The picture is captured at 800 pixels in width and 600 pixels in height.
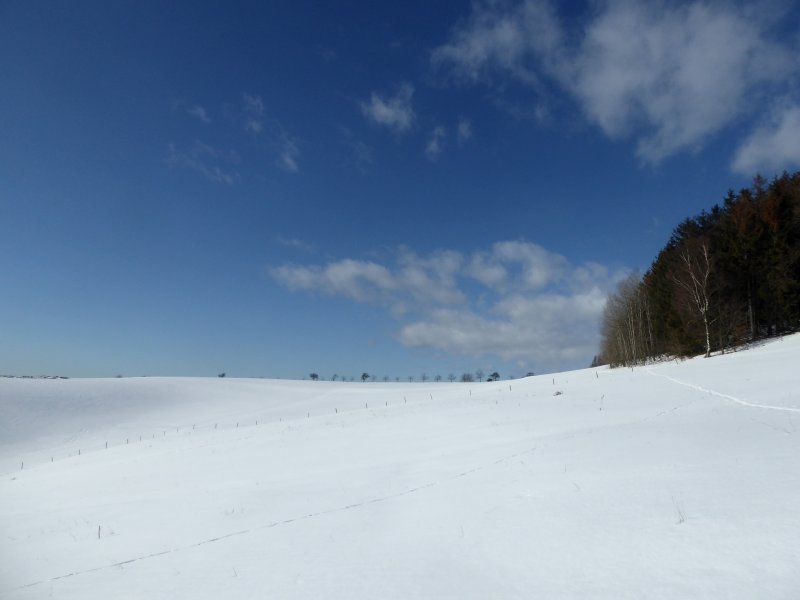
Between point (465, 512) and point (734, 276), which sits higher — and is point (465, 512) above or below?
below

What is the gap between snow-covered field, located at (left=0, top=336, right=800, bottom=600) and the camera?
348 centimetres

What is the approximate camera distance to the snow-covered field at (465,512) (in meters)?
3.48

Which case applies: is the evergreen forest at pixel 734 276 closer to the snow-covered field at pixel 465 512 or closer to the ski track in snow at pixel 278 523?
the snow-covered field at pixel 465 512

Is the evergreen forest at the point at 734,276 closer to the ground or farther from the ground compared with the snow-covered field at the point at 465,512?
farther from the ground

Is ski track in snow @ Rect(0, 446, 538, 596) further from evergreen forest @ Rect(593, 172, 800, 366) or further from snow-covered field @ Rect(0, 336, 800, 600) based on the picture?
evergreen forest @ Rect(593, 172, 800, 366)

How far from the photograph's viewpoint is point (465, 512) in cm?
527

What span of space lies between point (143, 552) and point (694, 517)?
21.1 feet

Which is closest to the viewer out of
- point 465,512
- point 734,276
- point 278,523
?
point 465,512

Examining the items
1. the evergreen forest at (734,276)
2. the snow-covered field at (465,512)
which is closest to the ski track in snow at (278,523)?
the snow-covered field at (465,512)

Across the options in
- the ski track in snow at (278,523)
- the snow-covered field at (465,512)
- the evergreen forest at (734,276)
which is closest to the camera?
the snow-covered field at (465,512)

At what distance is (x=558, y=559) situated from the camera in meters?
3.68

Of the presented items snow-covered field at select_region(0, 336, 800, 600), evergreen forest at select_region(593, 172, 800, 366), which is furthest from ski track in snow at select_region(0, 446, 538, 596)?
evergreen forest at select_region(593, 172, 800, 366)

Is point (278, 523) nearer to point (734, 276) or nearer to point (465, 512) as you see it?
point (465, 512)

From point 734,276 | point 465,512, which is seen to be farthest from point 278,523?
point 734,276
